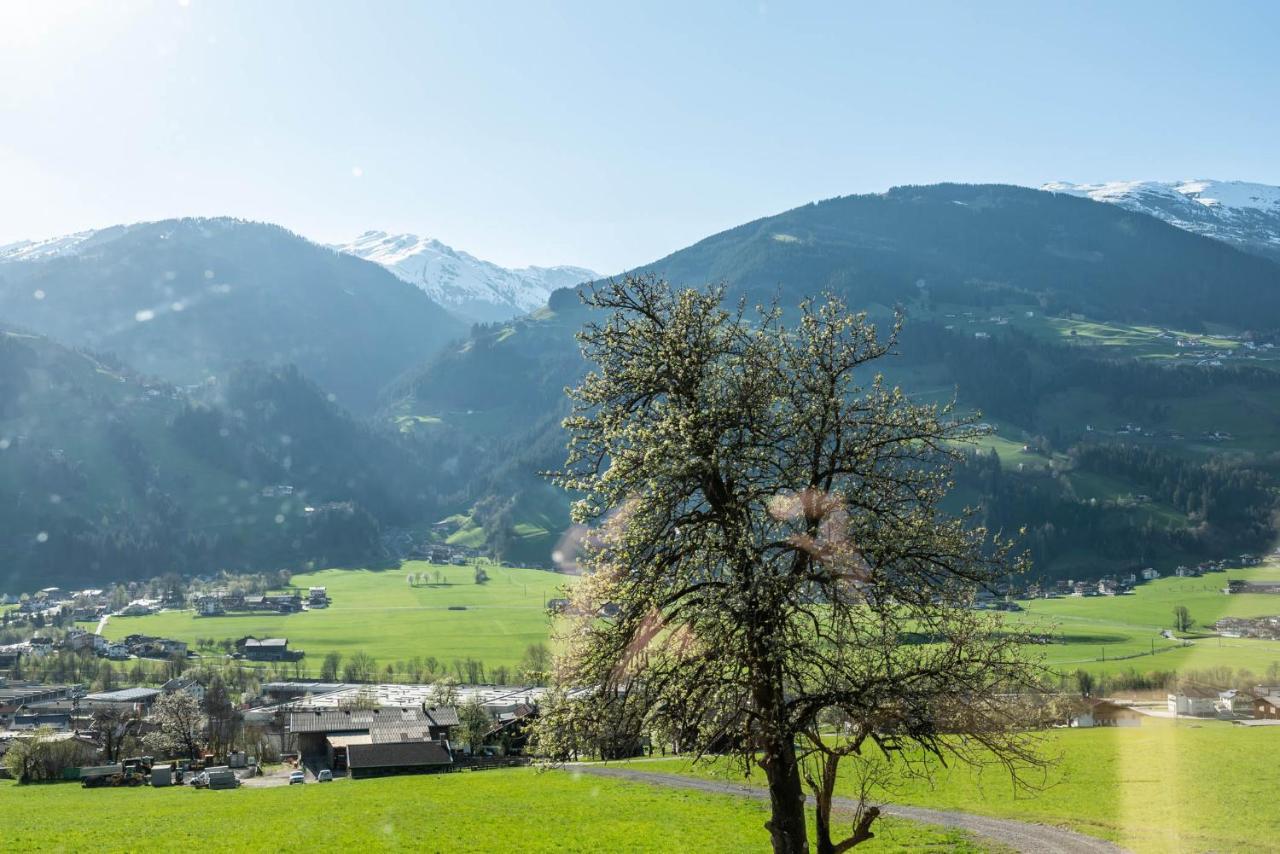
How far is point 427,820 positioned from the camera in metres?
43.1

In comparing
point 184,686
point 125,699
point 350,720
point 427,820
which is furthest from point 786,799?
point 125,699

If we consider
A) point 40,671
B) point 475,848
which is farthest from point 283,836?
point 40,671

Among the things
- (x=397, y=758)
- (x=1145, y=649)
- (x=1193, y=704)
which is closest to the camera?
(x=397, y=758)

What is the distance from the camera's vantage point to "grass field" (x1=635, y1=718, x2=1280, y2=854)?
3628 centimetres

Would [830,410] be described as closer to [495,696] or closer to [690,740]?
[690,740]

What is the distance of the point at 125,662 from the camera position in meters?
187

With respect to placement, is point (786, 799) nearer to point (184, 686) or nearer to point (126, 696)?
point (184, 686)

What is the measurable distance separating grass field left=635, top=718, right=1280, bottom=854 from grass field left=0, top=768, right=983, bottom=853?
3.38 metres

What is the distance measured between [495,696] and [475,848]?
369ft

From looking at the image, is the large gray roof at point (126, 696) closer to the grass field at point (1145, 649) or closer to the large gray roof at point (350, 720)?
the large gray roof at point (350, 720)

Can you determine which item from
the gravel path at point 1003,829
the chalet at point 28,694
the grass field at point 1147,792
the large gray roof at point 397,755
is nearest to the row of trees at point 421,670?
the chalet at point 28,694

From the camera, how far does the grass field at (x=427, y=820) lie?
36469 millimetres

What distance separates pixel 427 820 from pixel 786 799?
102ft

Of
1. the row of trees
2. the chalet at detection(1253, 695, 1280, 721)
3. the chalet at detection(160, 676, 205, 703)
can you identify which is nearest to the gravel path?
the chalet at detection(1253, 695, 1280, 721)
